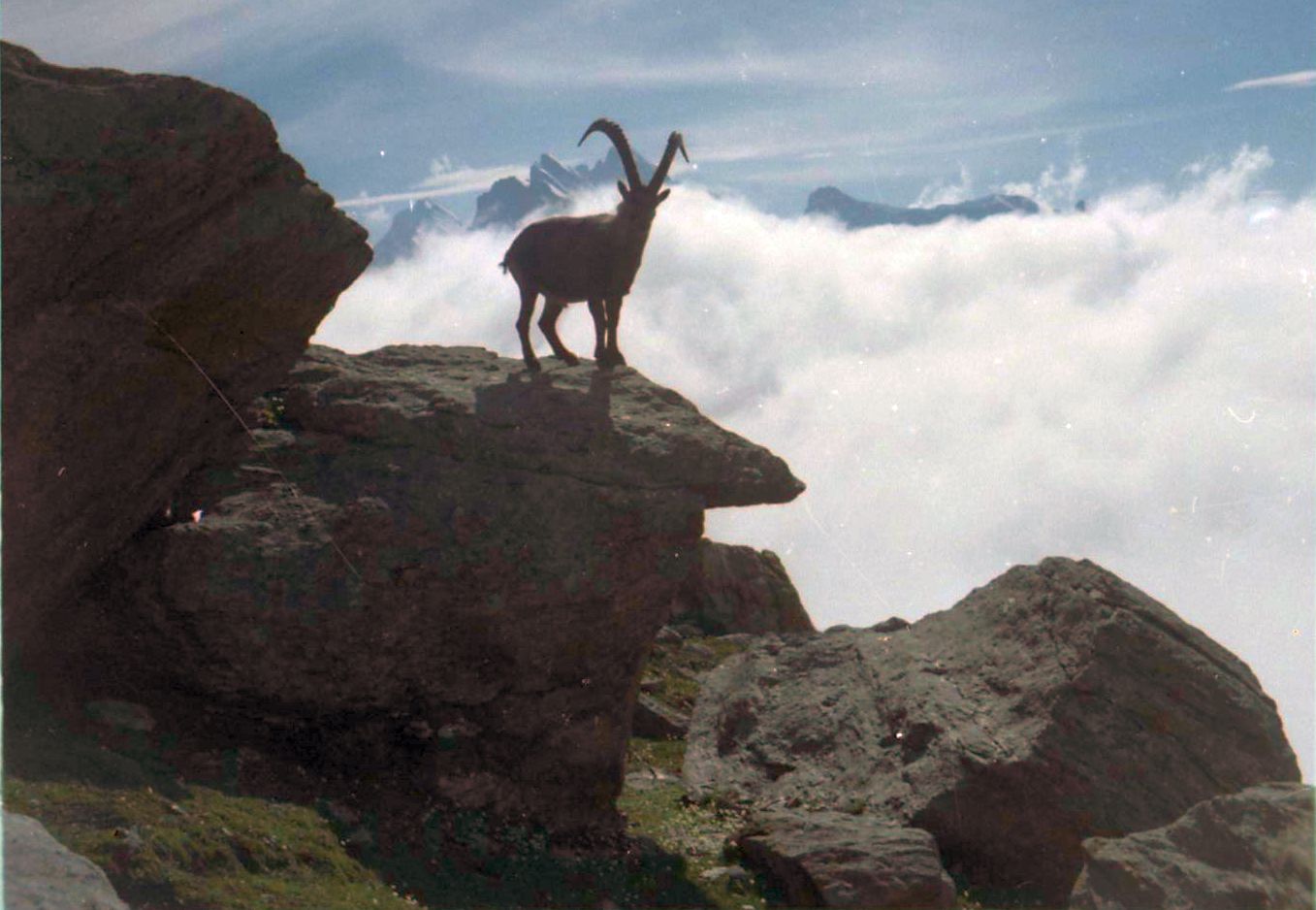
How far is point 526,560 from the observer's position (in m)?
12.8

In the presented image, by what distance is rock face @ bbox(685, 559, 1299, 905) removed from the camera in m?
13.4

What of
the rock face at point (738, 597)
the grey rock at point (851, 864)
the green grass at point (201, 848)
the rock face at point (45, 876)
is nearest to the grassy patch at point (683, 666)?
the rock face at point (738, 597)

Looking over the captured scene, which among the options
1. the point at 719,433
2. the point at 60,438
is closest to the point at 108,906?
the point at 60,438

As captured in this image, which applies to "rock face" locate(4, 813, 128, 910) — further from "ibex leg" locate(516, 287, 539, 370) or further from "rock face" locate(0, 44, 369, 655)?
"ibex leg" locate(516, 287, 539, 370)

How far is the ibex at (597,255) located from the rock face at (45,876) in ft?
28.0

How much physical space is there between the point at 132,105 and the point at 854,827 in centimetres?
982

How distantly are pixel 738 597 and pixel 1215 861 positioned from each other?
Result: 2025cm

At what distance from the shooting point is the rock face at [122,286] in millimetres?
10219

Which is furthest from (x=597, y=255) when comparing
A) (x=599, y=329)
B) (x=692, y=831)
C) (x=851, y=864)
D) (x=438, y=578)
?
(x=851, y=864)

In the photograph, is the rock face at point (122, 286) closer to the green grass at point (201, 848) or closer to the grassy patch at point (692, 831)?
the green grass at point (201, 848)

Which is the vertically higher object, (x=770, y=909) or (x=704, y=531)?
(x=704, y=531)

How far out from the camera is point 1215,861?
32.9 feet

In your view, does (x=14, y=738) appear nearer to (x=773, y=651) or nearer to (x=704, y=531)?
(x=704, y=531)

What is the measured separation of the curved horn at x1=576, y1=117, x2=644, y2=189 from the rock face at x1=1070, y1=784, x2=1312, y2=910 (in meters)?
8.93
